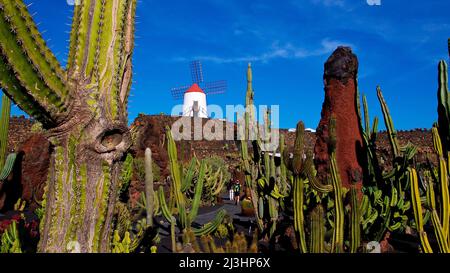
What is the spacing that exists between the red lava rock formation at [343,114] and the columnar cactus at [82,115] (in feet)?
13.5

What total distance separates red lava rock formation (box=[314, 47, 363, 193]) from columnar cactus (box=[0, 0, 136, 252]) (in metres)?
4.12

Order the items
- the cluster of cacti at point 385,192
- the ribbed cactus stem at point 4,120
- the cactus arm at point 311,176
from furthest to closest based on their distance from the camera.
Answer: the ribbed cactus stem at point 4,120
the cluster of cacti at point 385,192
the cactus arm at point 311,176

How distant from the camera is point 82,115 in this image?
2.39 meters

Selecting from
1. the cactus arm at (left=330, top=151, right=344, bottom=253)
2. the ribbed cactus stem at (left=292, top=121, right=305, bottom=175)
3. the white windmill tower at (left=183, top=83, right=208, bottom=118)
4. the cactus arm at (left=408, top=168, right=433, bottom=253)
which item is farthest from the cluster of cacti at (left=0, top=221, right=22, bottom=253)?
the white windmill tower at (left=183, top=83, right=208, bottom=118)

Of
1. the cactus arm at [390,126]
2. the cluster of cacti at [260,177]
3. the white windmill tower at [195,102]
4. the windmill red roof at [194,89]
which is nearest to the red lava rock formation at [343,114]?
the cactus arm at [390,126]

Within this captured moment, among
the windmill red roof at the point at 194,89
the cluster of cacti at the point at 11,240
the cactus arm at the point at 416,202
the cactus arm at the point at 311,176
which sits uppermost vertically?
the windmill red roof at the point at 194,89

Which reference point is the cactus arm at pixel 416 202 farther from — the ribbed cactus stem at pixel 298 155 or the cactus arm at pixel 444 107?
the cactus arm at pixel 444 107

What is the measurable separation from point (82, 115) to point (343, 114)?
4630 mm

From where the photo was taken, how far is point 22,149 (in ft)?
42.0

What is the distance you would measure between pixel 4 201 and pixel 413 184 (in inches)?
466

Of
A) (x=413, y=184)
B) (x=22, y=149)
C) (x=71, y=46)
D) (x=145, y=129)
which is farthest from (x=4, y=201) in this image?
(x=413, y=184)

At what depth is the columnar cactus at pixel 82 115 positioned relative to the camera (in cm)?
222

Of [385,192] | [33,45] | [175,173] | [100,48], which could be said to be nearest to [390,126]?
[385,192]
